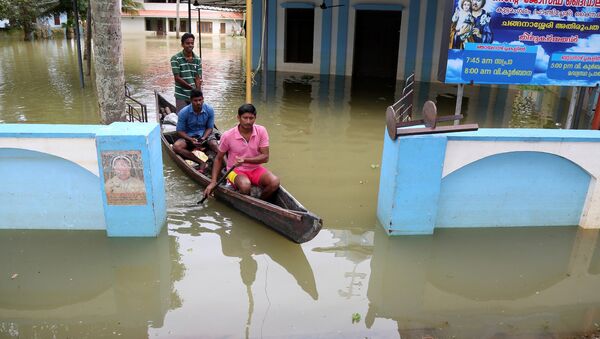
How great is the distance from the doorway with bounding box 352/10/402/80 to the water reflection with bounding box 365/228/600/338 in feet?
40.7

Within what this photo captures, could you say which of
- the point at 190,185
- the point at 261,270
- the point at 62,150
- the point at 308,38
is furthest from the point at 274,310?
the point at 308,38

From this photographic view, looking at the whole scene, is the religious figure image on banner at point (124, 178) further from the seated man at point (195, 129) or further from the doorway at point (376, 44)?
the doorway at point (376, 44)

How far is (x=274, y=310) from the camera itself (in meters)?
3.99

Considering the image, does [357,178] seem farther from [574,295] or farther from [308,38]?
[308,38]

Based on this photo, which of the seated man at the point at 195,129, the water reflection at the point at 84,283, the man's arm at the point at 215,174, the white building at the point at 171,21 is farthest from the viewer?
the white building at the point at 171,21

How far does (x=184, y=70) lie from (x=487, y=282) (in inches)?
240

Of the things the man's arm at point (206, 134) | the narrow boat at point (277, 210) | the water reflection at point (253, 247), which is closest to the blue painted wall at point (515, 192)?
the narrow boat at point (277, 210)

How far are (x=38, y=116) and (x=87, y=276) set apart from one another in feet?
23.9

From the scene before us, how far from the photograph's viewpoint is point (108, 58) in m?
5.98

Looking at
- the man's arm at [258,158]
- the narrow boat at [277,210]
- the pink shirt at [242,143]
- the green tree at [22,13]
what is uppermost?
the green tree at [22,13]

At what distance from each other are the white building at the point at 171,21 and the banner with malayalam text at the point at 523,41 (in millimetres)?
39369

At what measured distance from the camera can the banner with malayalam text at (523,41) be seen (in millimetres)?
6527

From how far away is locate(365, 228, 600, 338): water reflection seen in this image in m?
3.94

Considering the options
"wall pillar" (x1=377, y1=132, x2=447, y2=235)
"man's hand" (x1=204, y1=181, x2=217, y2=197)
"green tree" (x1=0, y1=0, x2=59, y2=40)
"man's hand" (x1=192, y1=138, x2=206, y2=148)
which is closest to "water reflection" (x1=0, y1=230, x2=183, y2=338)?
"man's hand" (x1=204, y1=181, x2=217, y2=197)
